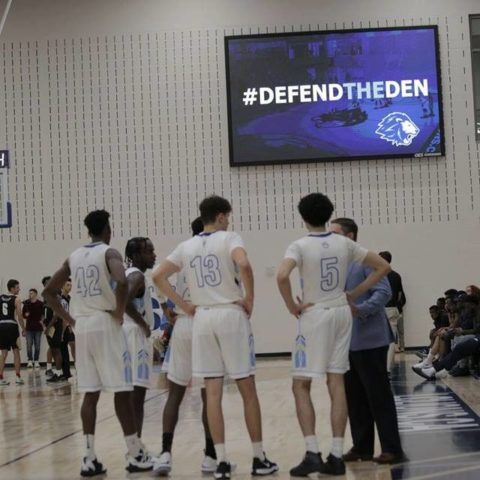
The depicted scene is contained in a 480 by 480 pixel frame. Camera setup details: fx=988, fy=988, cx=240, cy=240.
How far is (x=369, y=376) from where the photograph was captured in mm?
6922

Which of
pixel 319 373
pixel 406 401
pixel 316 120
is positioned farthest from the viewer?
pixel 316 120

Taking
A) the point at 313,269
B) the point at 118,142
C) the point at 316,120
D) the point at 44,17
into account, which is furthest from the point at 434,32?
the point at 313,269

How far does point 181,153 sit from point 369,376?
48.9 feet

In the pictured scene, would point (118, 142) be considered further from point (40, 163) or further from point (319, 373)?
point (319, 373)

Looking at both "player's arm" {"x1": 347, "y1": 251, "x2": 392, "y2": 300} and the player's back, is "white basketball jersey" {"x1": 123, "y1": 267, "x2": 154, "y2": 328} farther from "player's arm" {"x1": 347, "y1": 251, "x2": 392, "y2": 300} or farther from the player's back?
the player's back

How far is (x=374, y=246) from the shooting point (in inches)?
828

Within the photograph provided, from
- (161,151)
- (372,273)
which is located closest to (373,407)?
(372,273)

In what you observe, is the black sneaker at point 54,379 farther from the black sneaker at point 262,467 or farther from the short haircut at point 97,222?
the black sneaker at point 262,467

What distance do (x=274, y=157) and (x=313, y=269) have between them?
14606 millimetres

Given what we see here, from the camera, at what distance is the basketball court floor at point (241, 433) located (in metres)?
6.82

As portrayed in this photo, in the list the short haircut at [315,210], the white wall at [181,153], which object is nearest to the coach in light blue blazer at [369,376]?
the short haircut at [315,210]

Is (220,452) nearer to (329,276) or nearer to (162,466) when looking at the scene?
(162,466)

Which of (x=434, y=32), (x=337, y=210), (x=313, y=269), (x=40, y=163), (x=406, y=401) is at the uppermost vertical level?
(x=434, y=32)

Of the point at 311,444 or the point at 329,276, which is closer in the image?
the point at 311,444
